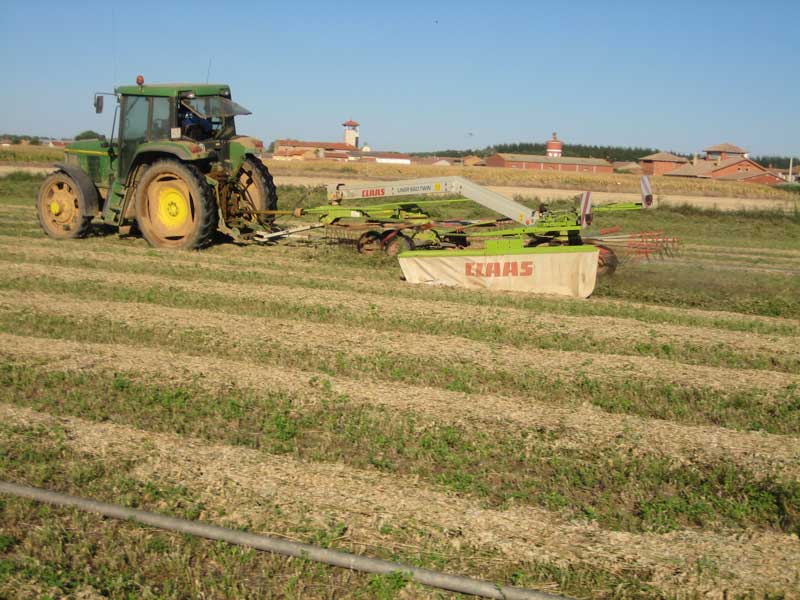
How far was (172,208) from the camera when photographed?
12164 mm

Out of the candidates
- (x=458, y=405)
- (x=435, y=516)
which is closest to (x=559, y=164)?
(x=458, y=405)

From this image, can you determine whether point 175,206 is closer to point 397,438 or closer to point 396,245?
point 396,245

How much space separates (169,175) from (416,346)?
6.48 m

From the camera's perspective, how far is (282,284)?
33.2ft

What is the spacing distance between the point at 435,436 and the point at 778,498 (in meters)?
2.01

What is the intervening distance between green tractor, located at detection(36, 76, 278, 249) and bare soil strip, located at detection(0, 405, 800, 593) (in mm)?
7665

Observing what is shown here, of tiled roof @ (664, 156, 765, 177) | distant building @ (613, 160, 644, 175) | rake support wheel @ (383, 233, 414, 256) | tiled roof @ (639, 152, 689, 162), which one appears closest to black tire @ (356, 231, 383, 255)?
rake support wheel @ (383, 233, 414, 256)

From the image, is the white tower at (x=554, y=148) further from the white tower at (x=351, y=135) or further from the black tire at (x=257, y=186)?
the black tire at (x=257, y=186)

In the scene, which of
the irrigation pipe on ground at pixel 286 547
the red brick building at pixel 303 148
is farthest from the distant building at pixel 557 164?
the irrigation pipe on ground at pixel 286 547

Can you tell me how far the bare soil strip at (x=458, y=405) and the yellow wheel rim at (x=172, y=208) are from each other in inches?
211

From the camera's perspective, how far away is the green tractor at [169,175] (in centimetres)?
1188

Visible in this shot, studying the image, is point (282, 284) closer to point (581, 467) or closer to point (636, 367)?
point (636, 367)

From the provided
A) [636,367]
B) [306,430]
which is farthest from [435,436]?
[636,367]

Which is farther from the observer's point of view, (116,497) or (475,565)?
(116,497)
